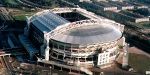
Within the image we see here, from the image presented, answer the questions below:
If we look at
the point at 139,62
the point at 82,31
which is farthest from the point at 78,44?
the point at 139,62

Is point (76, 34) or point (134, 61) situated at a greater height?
point (76, 34)

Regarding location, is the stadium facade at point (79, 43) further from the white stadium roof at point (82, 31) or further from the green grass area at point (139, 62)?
the green grass area at point (139, 62)

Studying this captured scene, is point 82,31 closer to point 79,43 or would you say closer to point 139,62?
point 79,43

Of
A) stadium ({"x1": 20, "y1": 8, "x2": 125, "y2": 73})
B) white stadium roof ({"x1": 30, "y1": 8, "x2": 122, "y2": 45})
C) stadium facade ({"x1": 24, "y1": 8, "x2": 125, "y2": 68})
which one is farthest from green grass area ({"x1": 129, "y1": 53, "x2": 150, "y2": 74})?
white stadium roof ({"x1": 30, "y1": 8, "x2": 122, "y2": 45})

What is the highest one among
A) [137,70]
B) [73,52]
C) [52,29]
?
[52,29]

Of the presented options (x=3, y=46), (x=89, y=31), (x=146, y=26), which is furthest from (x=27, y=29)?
(x=146, y=26)

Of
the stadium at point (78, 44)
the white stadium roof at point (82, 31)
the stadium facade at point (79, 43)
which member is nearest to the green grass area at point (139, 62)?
the stadium facade at point (79, 43)

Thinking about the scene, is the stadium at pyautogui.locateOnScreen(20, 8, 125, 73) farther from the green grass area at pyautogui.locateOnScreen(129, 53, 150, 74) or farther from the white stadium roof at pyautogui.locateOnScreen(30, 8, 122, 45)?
the green grass area at pyautogui.locateOnScreen(129, 53, 150, 74)

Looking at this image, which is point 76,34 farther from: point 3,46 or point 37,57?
point 3,46
